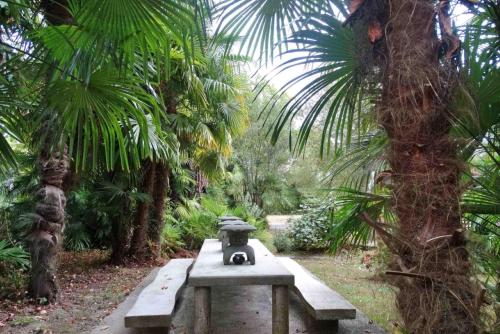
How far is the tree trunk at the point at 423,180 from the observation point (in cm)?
144

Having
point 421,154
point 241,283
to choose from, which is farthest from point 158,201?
point 421,154

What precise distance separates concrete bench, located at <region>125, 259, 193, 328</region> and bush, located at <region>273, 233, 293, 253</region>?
5531mm

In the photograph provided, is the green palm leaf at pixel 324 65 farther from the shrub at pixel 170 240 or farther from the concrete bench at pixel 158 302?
the shrub at pixel 170 240

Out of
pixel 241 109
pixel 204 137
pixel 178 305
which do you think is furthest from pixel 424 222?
pixel 241 109

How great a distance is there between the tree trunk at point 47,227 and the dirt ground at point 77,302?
0.21m

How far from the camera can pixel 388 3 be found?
5.72ft

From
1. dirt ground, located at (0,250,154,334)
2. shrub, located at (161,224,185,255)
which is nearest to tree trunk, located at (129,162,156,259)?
dirt ground, located at (0,250,154,334)

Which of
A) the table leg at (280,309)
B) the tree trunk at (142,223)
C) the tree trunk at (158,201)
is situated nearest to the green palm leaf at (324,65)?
the table leg at (280,309)

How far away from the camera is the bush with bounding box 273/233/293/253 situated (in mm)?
10117

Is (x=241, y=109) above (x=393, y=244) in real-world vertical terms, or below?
above

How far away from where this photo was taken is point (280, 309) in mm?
3199

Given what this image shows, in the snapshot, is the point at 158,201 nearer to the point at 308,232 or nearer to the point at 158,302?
the point at 308,232

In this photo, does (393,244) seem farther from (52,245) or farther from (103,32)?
(52,245)

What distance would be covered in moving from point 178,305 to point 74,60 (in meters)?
2.90
